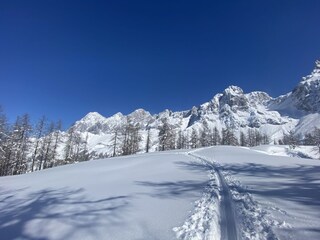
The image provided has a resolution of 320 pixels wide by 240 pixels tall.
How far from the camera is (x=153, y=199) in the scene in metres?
11.4

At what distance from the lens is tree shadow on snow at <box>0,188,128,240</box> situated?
7.81 metres

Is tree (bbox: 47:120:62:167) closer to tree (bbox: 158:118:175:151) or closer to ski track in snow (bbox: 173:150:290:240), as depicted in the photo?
tree (bbox: 158:118:175:151)

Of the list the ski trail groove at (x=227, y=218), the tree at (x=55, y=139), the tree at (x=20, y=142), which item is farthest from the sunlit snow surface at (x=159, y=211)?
the tree at (x=55, y=139)

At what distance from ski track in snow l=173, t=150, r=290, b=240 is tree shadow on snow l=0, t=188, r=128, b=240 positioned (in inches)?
109

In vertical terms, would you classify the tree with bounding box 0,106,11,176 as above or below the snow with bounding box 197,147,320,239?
above

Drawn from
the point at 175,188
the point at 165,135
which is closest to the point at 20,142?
the point at 165,135

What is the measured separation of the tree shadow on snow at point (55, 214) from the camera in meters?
7.81

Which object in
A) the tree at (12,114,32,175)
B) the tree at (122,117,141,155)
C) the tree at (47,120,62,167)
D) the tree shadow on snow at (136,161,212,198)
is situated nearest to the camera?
the tree shadow on snow at (136,161,212,198)

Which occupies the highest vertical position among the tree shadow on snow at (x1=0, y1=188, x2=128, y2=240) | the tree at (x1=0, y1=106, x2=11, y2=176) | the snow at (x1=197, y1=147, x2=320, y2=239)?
the tree at (x1=0, y1=106, x2=11, y2=176)

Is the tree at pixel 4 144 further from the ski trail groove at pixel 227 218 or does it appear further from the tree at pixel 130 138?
the ski trail groove at pixel 227 218

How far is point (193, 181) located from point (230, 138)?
266ft

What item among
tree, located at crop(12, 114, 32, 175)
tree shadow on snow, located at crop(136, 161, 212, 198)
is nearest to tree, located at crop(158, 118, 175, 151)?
tree, located at crop(12, 114, 32, 175)

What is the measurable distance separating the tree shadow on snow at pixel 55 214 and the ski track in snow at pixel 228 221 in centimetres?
277

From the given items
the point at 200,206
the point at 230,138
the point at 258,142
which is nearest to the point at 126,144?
the point at 230,138
